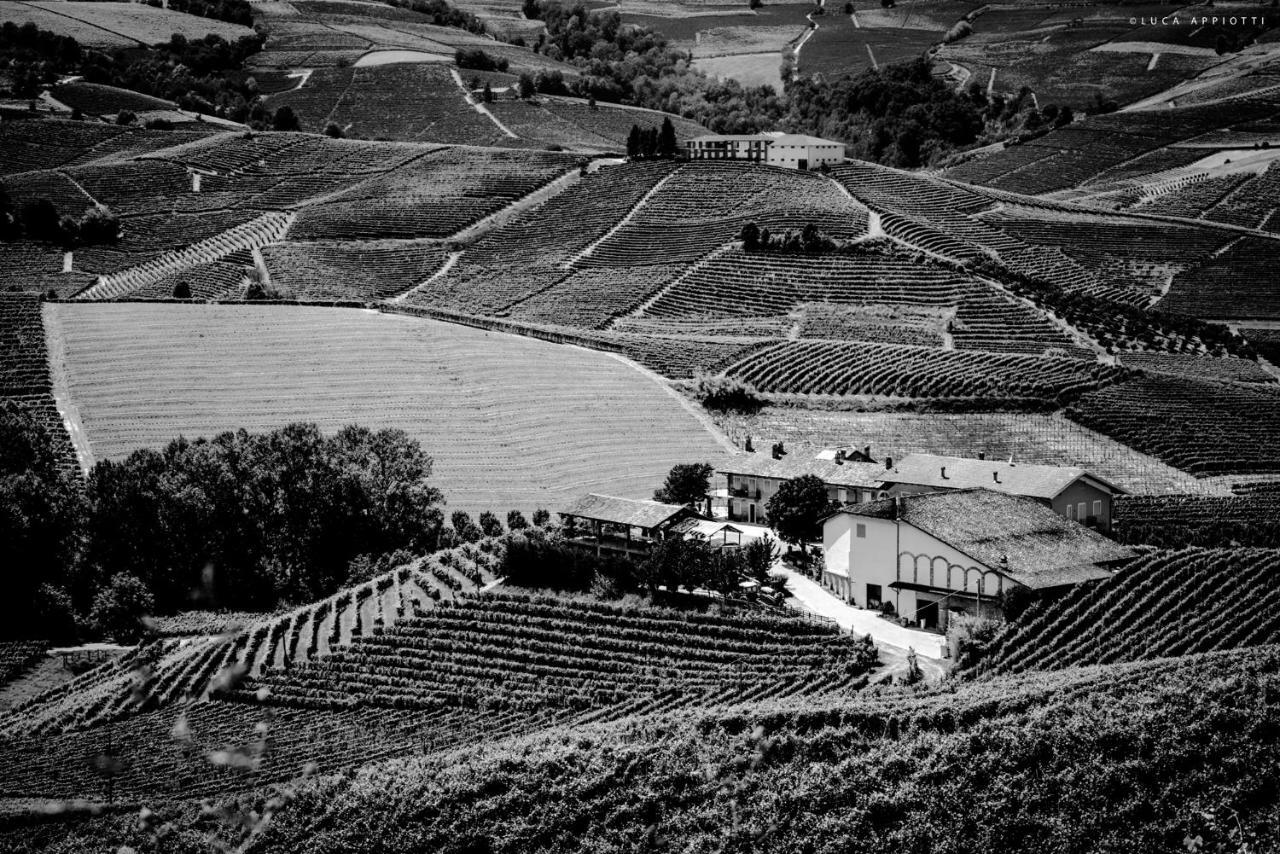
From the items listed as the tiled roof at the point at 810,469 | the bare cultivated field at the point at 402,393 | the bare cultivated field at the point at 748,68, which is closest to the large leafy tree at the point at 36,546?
the bare cultivated field at the point at 402,393

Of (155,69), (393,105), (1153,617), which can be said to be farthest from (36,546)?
(155,69)

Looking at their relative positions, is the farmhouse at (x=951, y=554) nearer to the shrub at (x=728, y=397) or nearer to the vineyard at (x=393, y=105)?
the shrub at (x=728, y=397)

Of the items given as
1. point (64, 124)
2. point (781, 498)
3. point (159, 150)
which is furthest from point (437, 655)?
point (64, 124)

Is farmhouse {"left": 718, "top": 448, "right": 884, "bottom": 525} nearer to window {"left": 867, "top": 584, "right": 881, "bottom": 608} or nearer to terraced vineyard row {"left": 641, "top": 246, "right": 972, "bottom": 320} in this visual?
window {"left": 867, "top": 584, "right": 881, "bottom": 608}

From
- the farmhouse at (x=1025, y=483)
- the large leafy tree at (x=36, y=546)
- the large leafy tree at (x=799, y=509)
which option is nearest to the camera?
the large leafy tree at (x=799, y=509)

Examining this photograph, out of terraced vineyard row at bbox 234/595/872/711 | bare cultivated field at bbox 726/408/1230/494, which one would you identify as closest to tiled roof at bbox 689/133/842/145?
bare cultivated field at bbox 726/408/1230/494

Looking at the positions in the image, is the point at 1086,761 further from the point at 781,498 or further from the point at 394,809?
the point at 781,498

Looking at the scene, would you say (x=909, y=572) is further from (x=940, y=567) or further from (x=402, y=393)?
(x=402, y=393)
